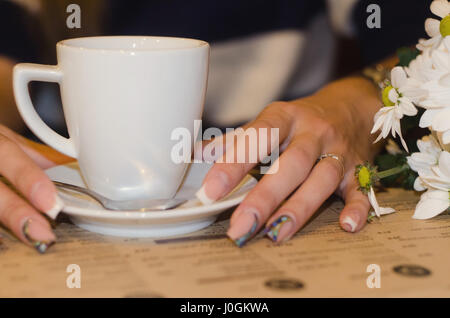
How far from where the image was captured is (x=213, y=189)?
594 millimetres

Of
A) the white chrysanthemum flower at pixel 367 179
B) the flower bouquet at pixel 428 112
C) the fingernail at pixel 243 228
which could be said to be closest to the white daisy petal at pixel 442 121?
the flower bouquet at pixel 428 112

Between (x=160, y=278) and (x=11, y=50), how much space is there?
85 cm

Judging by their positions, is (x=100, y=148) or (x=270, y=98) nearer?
(x=100, y=148)

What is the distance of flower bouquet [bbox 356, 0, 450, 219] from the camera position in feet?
1.92

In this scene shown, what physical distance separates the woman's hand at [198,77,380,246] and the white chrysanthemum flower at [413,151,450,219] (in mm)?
69

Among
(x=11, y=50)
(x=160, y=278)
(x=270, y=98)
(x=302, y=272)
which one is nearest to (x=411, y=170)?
(x=302, y=272)

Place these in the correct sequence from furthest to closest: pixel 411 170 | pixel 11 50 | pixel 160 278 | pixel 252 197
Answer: pixel 11 50, pixel 411 170, pixel 252 197, pixel 160 278

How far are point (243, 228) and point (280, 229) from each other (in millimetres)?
46

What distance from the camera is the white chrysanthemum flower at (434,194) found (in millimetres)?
622

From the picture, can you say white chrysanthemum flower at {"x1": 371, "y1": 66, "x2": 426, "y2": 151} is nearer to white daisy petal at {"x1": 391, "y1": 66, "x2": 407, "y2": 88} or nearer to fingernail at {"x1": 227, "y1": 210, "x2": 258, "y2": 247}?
white daisy petal at {"x1": 391, "y1": 66, "x2": 407, "y2": 88}

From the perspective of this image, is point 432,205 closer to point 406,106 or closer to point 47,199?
point 406,106

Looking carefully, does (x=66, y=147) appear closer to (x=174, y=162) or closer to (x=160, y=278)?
(x=174, y=162)

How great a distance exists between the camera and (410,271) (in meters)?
0.51

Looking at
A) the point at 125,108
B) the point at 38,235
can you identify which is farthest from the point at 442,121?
the point at 38,235
